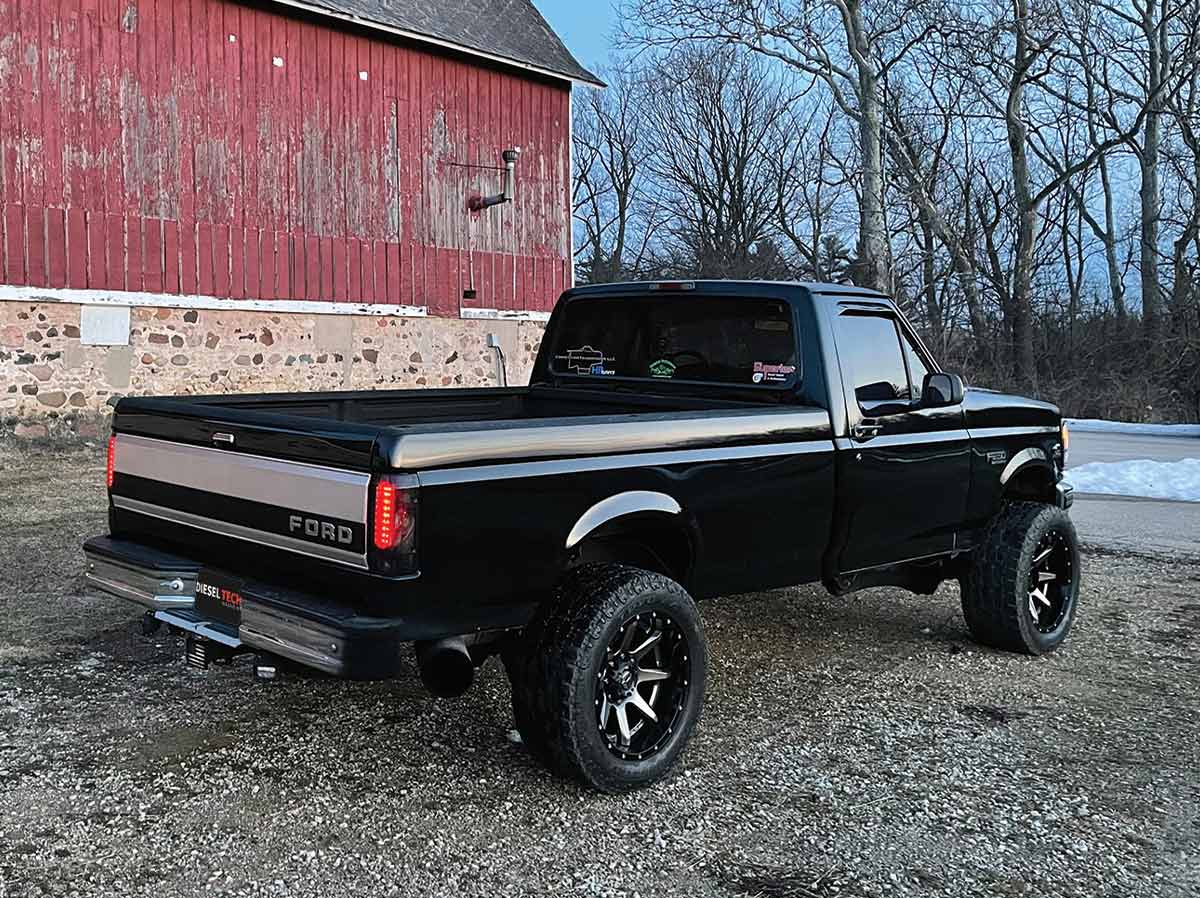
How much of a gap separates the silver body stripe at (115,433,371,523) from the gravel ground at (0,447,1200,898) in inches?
39.2

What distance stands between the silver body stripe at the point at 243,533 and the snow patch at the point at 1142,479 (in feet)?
32.3

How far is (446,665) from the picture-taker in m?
3.72

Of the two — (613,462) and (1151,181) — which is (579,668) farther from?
(1151,181)

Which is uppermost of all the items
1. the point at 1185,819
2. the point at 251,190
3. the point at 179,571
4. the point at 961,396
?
the point at 251,190

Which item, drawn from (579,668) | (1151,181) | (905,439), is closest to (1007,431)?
(905,439)

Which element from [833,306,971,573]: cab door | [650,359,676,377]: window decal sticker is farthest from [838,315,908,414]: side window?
[650,359,676,377]: window decal sticker

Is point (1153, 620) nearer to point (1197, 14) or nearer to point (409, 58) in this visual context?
point (409, 58)

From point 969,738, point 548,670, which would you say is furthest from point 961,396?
point 548,670

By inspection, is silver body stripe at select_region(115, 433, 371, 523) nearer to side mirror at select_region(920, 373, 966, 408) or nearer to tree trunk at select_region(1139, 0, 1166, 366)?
side mirror at select_region(920, 373, 966, 408)

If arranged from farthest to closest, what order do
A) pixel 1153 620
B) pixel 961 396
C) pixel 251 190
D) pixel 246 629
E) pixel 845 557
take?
pixel 251 190 < pixel 1153 620 < pixel 961 396 < pixel 845 557 < pixel 246 629

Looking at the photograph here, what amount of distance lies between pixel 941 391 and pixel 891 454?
425 millimetres

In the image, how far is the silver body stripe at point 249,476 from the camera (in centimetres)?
351

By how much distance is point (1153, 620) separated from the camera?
21.4ft

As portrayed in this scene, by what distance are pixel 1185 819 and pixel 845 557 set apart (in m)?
1.65
